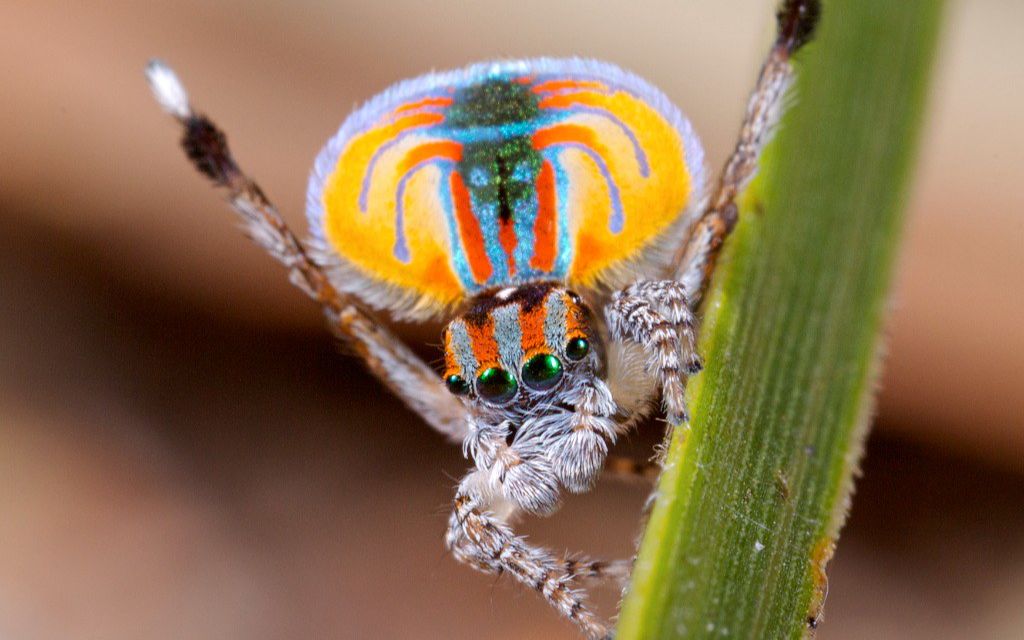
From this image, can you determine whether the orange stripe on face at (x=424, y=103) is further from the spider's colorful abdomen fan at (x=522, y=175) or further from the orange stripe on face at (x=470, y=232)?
the orange stripe on face at (x=470, y=232)

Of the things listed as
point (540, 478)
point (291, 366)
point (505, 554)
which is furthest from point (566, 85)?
point (291, 366)

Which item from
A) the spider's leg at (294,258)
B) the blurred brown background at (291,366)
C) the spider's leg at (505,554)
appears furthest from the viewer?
the blurred brown background at (291,366)

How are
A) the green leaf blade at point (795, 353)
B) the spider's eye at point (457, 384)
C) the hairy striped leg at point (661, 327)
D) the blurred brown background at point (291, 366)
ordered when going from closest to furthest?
the green leaf blade at point (795, 353) → the hairy striped leg at point (661, 327) → the spider's eye at point (457, 384) → the blurred brown background at point (291, 366)

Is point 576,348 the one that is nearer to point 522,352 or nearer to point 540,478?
point 522,352

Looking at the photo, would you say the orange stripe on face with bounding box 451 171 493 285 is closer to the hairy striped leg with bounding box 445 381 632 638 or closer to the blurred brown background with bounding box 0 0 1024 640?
the hairy striped leg with bounding box 445 381 632 638

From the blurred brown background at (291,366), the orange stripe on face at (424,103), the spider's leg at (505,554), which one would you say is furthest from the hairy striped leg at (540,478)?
the blurred brown background at (291,366)

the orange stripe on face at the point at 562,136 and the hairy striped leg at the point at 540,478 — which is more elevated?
the orange stripe on face at the point at 562,136

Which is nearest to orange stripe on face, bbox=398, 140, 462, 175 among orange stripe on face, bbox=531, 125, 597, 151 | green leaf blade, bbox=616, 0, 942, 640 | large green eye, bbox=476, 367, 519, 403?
orange stripe on face, bbox=531, 125, 597, 151
